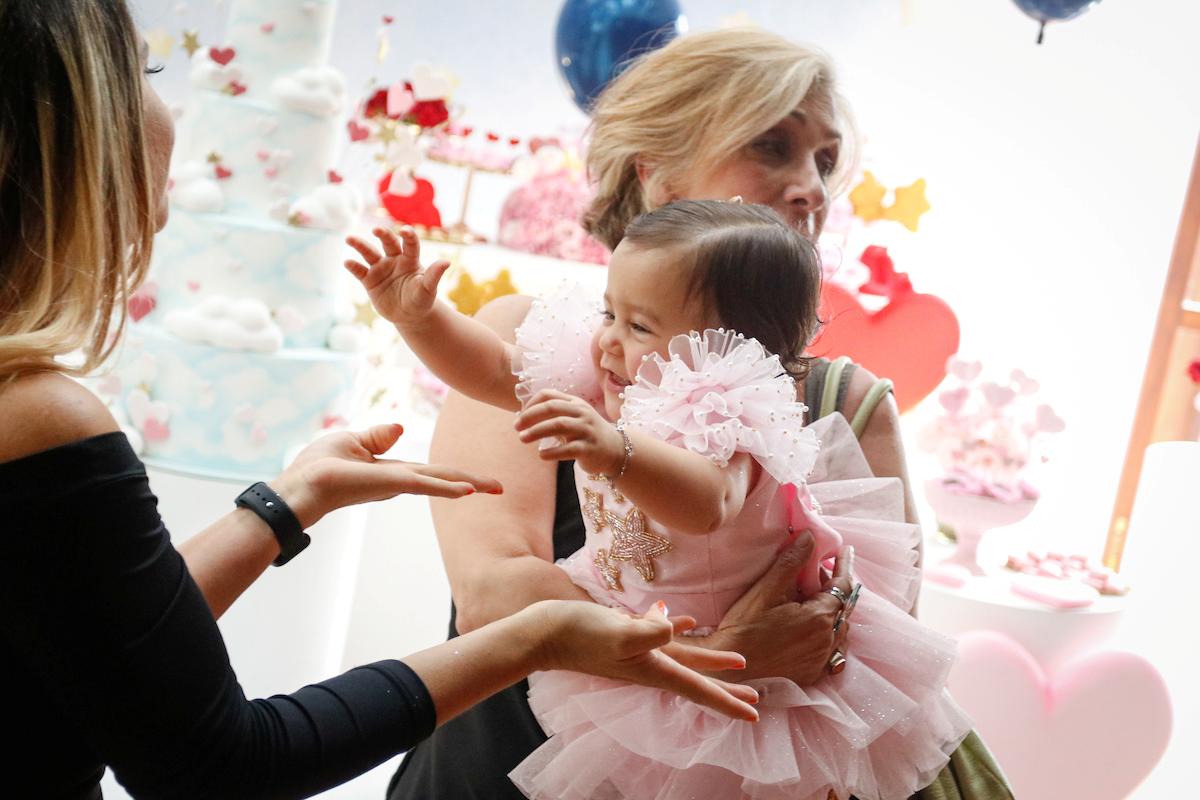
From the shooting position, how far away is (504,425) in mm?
1339

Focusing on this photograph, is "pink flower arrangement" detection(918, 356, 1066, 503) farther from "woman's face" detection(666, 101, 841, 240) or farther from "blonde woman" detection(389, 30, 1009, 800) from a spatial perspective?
"woman's face" detection(666, 101, 841, 240)

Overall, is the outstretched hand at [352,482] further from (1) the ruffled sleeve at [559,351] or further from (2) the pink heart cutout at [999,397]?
(2) the pink heart cutout at [999,397]

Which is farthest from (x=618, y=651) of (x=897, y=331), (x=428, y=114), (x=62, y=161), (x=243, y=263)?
(x=428, y=114)

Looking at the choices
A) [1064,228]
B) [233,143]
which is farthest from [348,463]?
[1064,228]

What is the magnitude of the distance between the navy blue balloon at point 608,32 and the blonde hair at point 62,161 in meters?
2.26

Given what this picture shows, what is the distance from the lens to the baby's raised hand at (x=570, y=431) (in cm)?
84

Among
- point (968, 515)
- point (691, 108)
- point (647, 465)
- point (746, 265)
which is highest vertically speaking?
point (691, 108)

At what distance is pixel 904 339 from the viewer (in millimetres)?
3047

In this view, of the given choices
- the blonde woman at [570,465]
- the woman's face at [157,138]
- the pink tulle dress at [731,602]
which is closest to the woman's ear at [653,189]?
the blonde woman at [570,465]

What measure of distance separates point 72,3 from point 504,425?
678mm

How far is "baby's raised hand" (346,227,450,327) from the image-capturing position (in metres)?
1.10

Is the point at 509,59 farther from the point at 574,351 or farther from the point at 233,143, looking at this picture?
the point at 574,351

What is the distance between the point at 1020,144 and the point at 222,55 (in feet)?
10.6

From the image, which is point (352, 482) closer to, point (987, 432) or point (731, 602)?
point (731, 602)
